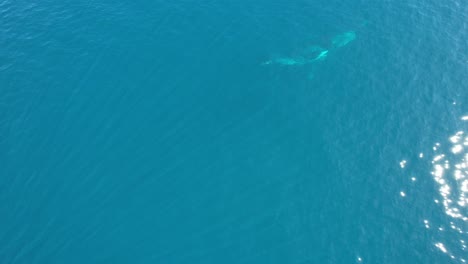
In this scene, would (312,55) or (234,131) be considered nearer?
(234,131)

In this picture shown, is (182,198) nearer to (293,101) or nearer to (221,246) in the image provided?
(221,246)

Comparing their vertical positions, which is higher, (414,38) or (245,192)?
(414,38)

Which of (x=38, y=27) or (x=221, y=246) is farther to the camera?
(x=38, y=27)

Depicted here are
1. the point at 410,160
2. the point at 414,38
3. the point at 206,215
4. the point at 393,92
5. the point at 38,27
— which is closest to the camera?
the point at 206,215

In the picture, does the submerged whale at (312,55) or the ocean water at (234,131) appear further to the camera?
the submerged whale at (312,55)

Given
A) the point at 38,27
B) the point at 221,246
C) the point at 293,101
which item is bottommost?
the point at 221,246

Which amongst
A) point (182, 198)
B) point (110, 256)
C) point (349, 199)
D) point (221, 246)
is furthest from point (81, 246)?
point (349, 199)

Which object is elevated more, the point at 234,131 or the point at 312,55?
the point at 312,55

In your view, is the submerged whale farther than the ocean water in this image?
Yes
